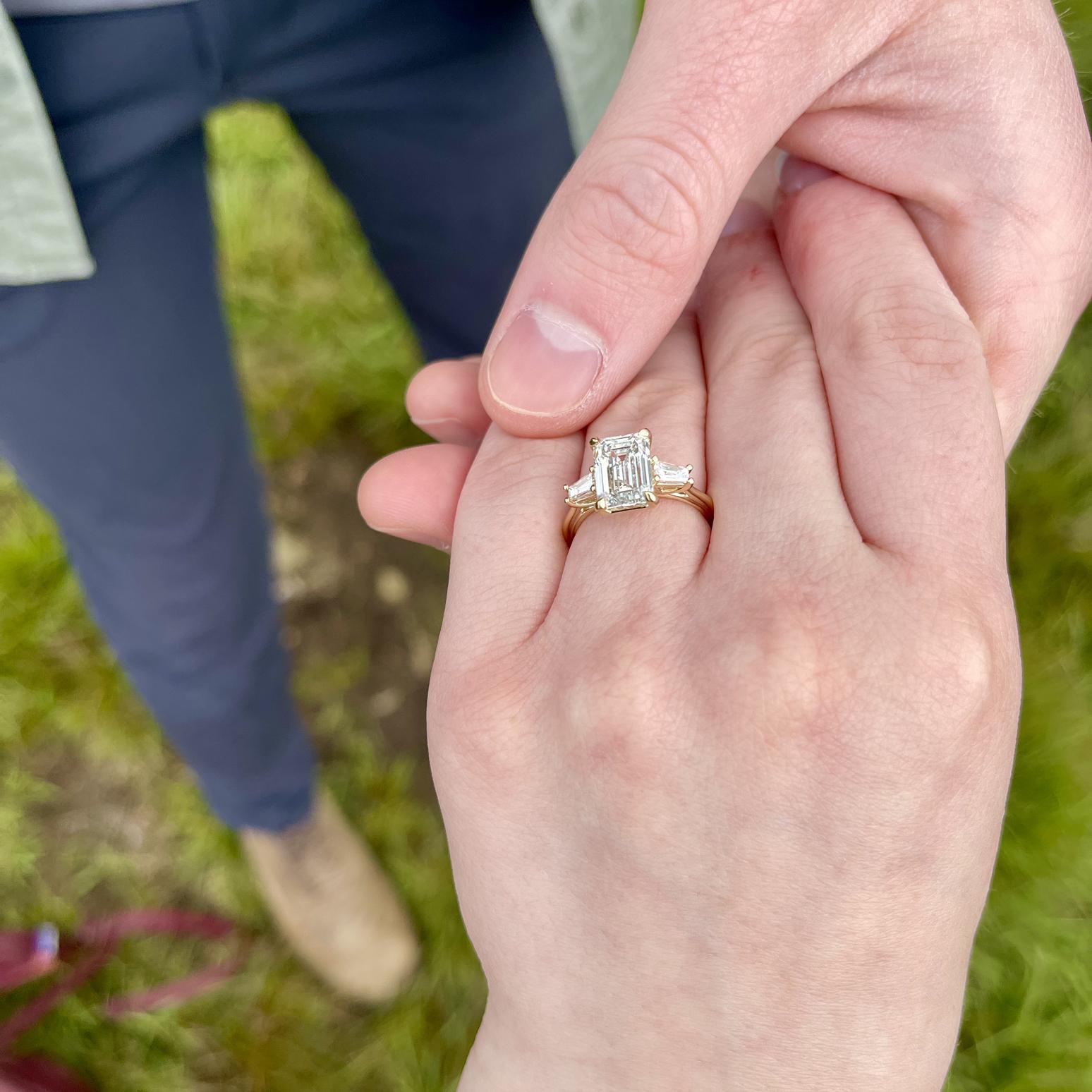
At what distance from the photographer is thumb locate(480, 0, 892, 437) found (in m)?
0.99

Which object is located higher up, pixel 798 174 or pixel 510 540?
pixel 798 174

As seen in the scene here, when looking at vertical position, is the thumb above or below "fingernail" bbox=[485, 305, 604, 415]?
above

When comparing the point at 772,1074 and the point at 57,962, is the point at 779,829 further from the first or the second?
the point at 57,962

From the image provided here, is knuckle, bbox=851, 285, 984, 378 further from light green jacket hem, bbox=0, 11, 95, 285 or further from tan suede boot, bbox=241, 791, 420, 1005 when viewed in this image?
tan suede boot, bbox=241, 791, 420, 1005

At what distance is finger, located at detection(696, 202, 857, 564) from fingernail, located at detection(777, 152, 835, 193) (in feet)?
0.21

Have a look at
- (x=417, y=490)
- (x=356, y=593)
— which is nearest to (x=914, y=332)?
(x=417, y=490)

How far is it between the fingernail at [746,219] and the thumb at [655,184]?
0.74 ft

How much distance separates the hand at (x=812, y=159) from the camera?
999 millimetres

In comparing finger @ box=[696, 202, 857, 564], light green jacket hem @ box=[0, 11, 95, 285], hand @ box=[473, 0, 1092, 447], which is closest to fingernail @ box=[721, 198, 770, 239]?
finger @ box=[696, 202, 857, 564]

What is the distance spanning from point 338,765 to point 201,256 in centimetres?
137

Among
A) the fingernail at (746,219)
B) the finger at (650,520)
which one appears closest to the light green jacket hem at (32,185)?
the fingernail at (746,219)

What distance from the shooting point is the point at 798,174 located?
124 cm

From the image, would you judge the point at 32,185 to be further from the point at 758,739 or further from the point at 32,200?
the point at 758,739

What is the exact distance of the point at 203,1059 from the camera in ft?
6.60
